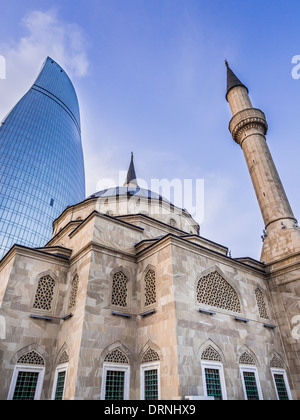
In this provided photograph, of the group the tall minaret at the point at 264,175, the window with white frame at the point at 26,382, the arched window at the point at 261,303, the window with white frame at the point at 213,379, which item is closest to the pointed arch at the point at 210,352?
the window with white frame at the point at 213,379

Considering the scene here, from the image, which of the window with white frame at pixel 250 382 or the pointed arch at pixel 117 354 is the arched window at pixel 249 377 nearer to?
the window with white frame at pixel 250 382

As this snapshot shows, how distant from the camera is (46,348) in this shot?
916cm

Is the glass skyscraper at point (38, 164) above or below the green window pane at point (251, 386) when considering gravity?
above

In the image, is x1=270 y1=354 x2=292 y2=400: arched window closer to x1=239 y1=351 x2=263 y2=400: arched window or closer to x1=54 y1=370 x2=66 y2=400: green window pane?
x1=239 y1=351 x2=263 y2=400: arched window

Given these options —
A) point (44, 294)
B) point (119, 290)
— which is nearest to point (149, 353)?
point (119, 290)

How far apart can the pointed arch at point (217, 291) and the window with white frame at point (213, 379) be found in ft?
6.07

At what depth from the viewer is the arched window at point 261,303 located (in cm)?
1125

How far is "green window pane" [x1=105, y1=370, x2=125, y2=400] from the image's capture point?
7816 mm

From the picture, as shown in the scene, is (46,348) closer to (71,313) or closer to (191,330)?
(71,313)

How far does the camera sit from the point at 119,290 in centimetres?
966

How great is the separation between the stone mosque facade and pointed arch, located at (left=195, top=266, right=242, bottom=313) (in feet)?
0.15

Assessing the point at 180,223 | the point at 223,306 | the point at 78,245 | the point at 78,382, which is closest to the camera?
the point at 78,382
